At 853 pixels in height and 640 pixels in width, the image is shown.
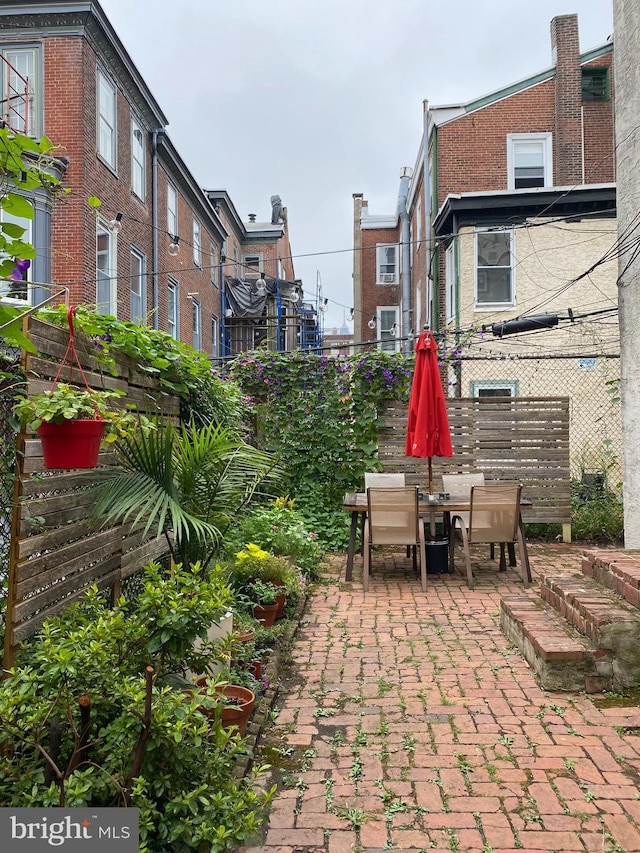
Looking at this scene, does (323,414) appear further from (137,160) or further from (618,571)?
(137,160)

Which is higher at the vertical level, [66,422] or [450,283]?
[450,283]

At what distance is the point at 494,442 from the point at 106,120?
992 centimetres

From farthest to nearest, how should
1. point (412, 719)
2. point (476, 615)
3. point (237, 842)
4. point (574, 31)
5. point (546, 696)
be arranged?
point (574, 31) < point (476, 615) < point (546, 696) < point (412, 719) < point (237, 842)

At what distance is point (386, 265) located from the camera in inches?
1105

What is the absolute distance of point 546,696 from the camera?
3.85m

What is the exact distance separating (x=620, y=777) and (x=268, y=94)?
12.2 metres

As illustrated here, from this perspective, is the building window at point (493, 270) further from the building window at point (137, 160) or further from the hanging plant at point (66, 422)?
the hanging plant at point (66, 422)

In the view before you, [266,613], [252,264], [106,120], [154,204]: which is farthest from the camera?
[252,264]

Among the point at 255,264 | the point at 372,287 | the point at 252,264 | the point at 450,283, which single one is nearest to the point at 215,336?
the point at 252,264

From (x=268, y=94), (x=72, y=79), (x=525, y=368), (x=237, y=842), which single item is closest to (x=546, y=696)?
(x=237, y=842)

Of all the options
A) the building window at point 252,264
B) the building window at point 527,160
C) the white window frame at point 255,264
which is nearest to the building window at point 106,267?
the building window at point 527,160

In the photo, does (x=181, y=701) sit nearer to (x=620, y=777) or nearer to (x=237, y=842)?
(x=237, y=842)

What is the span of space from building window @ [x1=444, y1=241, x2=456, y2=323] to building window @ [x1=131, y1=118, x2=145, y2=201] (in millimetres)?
7107

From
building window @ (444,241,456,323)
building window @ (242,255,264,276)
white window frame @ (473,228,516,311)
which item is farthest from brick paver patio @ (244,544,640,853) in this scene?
building window @ (242,255,264,276)
